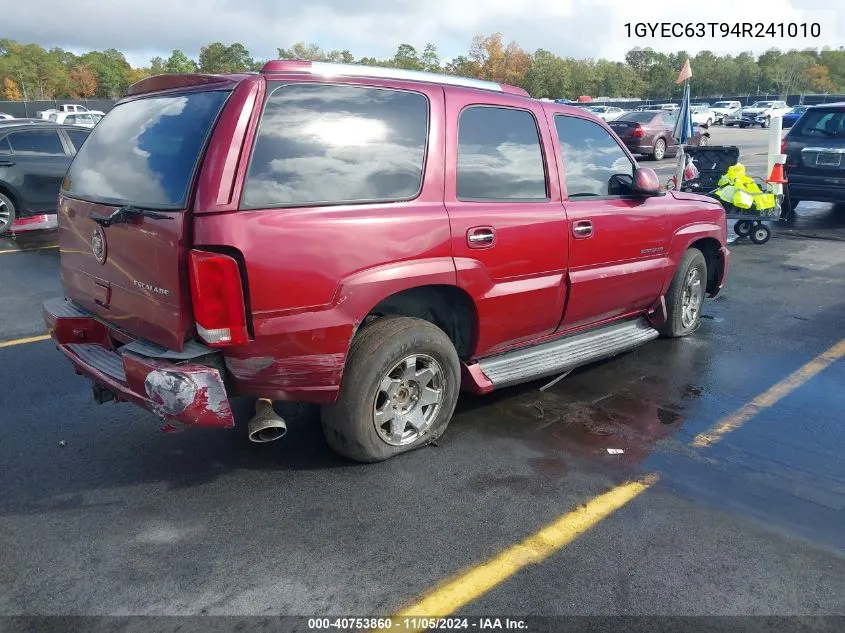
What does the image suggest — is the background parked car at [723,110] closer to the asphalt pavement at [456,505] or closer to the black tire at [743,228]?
the black tire at [743,228]

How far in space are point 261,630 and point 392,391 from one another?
139 cm

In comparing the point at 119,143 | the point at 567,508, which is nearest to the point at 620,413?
the point at 567,508

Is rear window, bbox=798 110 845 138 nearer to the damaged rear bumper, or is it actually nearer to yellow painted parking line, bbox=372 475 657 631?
yellow painted parking line, bbox=372 475 657 631

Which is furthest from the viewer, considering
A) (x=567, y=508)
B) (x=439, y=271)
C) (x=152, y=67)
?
(x=152, y=67)

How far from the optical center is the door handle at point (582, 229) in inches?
166

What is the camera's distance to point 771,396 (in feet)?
15.0

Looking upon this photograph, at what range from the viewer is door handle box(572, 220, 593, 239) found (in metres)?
4.21

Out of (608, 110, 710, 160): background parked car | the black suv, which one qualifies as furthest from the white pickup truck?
the black suv

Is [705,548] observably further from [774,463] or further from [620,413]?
[620,413]

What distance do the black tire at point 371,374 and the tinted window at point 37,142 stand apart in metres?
9.90

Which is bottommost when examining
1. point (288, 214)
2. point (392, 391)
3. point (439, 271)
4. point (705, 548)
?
point (705, 548)

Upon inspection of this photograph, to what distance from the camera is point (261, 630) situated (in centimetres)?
244

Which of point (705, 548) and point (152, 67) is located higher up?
point (152, 67)

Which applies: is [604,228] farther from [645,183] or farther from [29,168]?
[29,168]
